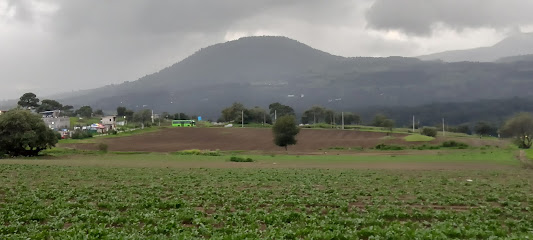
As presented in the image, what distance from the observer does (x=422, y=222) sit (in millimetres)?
16141

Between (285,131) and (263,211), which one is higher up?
(285,131)

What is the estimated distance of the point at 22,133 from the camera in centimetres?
6412

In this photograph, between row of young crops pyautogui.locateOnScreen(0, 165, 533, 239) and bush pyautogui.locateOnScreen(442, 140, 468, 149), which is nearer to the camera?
row of young crops pyautogui.locateOnScreen(0, 165, 533, 239)

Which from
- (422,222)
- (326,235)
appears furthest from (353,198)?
(326,235)

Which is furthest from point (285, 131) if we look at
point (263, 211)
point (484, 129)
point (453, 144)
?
point (484, 129)

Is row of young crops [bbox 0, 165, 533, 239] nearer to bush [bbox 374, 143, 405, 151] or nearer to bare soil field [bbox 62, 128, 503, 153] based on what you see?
bush [bbox 374, 143, 405, 151]

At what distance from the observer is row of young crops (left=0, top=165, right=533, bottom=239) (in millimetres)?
13422

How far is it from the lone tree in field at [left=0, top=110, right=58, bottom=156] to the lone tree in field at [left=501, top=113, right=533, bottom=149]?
→ 92330 millimetres

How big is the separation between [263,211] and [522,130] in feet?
320

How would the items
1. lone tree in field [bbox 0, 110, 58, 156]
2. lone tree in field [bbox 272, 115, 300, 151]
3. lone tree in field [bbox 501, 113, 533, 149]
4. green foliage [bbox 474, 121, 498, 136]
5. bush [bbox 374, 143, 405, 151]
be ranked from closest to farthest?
lone tree in field [bbox 0, 110, 58, 156] → lone tree in field [bbox 272, 115, 300, 151] → bush [bbox 374, 143, 405, 151] → lone tree in field [bbox 501, 113, 533, 149] → green foliage [bbox 474, 121, 498, 136]

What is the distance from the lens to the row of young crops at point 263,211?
13422 mm

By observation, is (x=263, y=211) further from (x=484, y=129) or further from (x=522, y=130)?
(x=484, y=129)

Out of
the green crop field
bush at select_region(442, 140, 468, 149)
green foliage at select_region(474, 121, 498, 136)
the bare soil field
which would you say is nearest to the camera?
the green crop field

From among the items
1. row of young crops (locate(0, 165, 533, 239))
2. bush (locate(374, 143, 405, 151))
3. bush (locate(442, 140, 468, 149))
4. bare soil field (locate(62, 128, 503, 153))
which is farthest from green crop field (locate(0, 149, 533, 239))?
bush (locate(442, 140, 468, 149))
